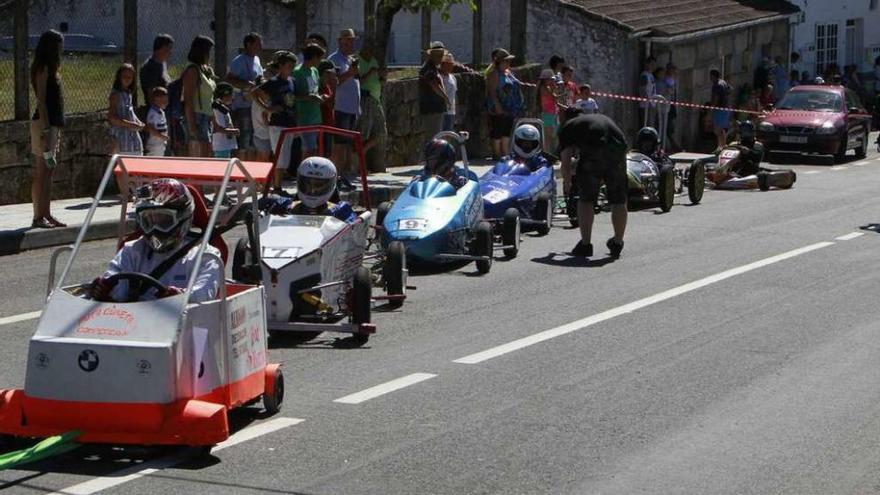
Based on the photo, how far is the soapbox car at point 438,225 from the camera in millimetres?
15344

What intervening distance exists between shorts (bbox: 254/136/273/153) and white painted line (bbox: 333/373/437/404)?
11.1 m

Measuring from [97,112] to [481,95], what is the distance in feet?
32.6

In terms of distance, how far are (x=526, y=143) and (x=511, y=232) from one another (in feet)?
8.14

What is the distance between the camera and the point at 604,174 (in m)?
17.4

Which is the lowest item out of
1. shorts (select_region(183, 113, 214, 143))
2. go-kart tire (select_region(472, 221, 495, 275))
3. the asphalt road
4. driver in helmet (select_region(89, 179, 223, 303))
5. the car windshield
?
the asphalt road

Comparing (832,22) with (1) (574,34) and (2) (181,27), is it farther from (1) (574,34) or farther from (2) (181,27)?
(2) (181,27)

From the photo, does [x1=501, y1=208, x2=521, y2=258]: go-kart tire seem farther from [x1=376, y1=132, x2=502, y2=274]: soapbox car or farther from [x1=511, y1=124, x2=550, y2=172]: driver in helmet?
[x1=511, y1=124, x2=550, y2=172]: driver in helmet

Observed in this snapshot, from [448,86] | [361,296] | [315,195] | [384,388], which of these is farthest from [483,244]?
[448,86]

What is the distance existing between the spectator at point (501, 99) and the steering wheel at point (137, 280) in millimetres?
17391

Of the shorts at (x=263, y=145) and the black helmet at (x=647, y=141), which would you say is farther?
the black helmet at (x=647, y=141)

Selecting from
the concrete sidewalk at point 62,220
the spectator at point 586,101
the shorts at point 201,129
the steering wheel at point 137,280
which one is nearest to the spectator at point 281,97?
the concrete sidewalk at point 62,220

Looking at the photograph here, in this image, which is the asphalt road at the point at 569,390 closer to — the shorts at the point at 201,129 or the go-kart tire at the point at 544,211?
the go-kart tire at the point at 544,211

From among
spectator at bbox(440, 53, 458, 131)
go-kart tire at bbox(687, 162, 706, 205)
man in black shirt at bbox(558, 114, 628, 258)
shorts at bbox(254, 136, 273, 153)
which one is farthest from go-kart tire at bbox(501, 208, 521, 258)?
spectator at bbox(440, 53, 458, 131)

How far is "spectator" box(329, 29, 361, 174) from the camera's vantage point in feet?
73.4
